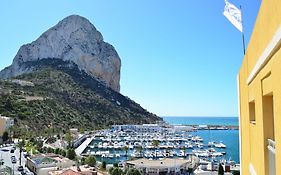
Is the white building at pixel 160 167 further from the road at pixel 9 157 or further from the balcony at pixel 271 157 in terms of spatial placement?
the balcony at pixel 271 157

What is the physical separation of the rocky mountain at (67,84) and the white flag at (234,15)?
55.2 m

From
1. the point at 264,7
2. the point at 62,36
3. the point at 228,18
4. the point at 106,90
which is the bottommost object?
the point at 264,7

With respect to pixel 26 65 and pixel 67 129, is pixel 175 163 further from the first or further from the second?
pixel 26 65

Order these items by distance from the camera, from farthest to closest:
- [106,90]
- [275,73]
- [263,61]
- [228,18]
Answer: [106,90] < [228,18] < [263,61] < [275,73]

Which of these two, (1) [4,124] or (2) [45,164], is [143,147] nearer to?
(1) [4,124]

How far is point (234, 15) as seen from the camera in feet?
26.5

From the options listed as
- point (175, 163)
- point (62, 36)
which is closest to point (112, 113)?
point (62, 36)

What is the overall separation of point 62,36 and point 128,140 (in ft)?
208

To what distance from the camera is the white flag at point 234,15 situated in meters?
8.04

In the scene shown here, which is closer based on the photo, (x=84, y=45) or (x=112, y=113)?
(x=112, y=113)

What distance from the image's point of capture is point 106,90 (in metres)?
119

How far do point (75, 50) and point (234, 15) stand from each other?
118 meters

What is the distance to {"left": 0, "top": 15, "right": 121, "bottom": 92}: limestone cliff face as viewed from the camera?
405 feet

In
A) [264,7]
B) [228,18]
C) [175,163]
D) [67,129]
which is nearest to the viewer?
[264,7]
